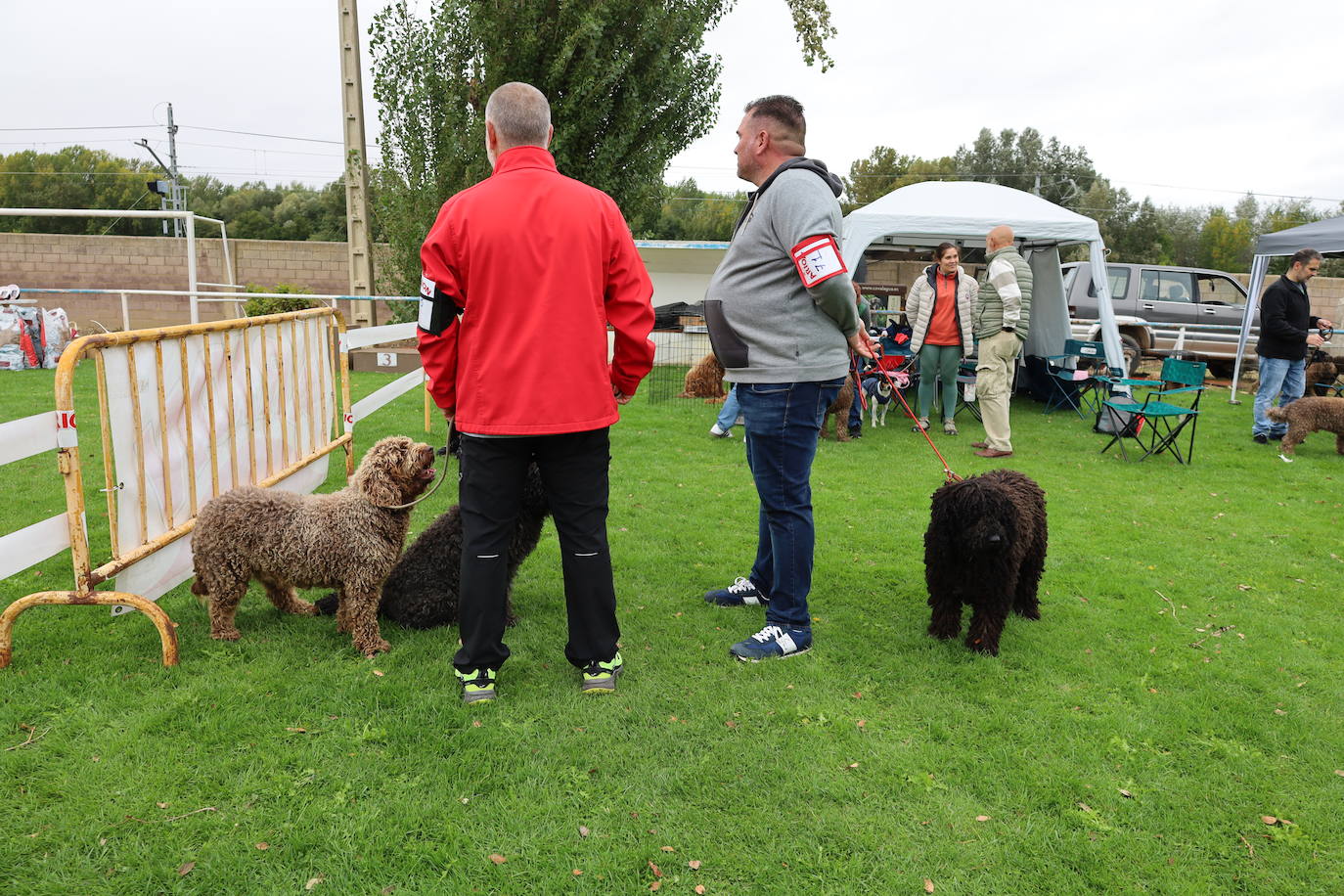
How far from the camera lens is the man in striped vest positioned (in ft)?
25.3

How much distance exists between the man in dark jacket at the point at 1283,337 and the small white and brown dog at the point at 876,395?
391 cm

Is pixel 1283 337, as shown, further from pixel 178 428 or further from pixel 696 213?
pixel 696 213

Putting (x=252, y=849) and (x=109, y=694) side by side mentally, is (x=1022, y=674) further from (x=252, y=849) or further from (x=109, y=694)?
(x=109, y=694)

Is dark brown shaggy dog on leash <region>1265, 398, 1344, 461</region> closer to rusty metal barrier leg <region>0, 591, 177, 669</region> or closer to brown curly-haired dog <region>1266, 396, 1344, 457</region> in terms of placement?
brown curly-haired dog <region>1266, 396, 1344, 457</region>

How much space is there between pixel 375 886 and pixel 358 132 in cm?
1283

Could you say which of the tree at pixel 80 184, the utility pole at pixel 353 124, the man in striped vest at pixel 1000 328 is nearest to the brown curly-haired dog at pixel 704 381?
the man in striped vest at pixel 1000 328

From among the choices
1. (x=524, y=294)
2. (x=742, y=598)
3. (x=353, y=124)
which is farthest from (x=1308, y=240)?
(x=353, y=124)

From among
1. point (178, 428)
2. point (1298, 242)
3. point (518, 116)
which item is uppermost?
point (1298, 242)

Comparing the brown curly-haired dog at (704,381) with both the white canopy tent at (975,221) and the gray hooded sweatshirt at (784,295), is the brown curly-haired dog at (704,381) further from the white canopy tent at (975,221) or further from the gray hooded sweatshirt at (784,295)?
the gray hooded sweatshirt at (784,295)

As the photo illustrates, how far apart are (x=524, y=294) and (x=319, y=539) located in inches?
55.5

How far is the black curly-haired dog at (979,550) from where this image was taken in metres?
3.41

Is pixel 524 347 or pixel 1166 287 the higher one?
pixel 1166 287

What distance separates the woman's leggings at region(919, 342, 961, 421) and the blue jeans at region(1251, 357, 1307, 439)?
329 cm

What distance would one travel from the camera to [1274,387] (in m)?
8.87
